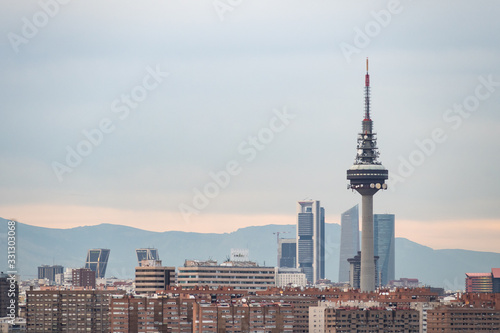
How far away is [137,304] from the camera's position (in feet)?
630

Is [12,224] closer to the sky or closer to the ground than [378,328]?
closer to the sky

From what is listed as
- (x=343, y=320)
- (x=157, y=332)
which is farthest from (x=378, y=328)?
(x=157, y=332)

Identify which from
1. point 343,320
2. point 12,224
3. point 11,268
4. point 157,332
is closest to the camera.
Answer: point 11,268

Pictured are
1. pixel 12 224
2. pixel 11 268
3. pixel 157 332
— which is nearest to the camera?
pixel 11 268

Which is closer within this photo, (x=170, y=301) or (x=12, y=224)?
(x=12, y=224)

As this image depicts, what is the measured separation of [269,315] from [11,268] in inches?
1566

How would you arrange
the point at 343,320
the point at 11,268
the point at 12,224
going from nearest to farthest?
1. the point at 11,268
2. the point at 12,224
3. the point at 343,320

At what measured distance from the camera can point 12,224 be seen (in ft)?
575

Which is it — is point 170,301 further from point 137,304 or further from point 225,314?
point 225,314

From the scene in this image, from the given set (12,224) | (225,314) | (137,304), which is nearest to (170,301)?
(137,304)

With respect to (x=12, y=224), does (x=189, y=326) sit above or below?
below

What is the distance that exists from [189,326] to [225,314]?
10887 mm

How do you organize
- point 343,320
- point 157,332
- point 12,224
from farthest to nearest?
point 343,320, point 157,332, point 12,224

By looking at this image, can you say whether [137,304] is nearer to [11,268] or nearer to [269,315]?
[269,315]
